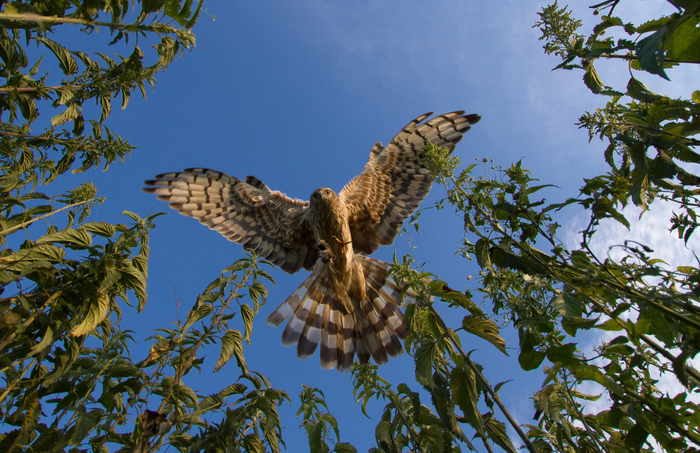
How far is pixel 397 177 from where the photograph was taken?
518 centimetres

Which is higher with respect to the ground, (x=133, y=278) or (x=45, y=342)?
(x=133, y=278)

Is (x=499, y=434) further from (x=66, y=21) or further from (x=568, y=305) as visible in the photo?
(x=66, y=21)

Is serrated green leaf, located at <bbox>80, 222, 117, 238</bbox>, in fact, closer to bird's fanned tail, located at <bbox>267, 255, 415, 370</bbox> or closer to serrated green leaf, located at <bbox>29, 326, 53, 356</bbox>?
serrated green leaf, located at <bbox>29, 326, 53, 356</bbox>

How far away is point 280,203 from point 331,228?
34.2 inches

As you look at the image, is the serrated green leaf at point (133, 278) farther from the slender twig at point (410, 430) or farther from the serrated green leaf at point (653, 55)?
the serrated green leaf at point (653, 55)

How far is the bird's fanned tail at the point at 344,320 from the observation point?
4.39m

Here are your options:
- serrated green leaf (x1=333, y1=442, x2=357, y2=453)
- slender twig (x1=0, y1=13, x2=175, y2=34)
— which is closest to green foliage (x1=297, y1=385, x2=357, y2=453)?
serrated green leaf (x1=333, y1=442, x2=357, y2=453)

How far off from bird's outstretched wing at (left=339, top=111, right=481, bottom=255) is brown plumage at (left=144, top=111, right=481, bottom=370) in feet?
0.05

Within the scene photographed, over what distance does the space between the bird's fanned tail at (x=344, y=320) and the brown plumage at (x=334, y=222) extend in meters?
0.01

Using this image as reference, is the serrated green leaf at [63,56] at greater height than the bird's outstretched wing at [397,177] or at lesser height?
lesser

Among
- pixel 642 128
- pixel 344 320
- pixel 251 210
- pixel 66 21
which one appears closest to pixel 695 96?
pixel 642 128

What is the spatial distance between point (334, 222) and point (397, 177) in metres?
1.11

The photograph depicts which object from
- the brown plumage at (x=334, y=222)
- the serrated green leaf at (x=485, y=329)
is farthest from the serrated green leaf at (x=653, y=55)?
the brown plumage at (x=334, y=222)

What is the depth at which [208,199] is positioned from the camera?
521cm
